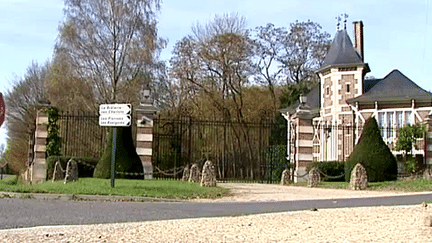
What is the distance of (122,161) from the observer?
19484 millimetres

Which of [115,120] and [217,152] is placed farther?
[217,152]

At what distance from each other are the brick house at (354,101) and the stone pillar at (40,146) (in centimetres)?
1345

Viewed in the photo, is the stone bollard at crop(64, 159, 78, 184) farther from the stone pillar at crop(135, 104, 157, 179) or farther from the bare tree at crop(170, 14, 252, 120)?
the bare tree at crop(170, 14, 252, 120)

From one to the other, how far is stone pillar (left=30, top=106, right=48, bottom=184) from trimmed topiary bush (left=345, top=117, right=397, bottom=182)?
12446mm

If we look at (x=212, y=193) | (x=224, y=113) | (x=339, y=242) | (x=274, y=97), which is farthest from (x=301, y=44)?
(x=339, y=242)

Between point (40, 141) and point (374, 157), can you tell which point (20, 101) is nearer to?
point (40, 141)

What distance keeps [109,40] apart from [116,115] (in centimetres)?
1787

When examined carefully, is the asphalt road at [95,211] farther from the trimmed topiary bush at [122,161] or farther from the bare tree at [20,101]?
the bare tree at [20,101]

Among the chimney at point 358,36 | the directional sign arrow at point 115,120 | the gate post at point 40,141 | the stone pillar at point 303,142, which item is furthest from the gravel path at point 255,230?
the chimney at point 358,36

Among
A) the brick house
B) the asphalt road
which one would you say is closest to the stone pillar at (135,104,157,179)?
the asphalt road

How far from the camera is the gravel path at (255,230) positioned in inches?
270

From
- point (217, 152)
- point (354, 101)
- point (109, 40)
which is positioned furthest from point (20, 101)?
point (354, 101)

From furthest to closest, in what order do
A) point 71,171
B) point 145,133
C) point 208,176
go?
point 145,133 → point 208,176 → point 71,171

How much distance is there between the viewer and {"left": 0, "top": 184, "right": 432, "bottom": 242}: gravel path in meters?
6.86
